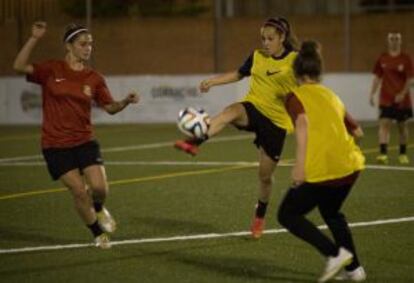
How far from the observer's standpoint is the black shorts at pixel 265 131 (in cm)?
963

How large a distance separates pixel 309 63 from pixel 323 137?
1.86 ft

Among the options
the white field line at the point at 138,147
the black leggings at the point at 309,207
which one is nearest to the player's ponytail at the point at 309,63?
the black leggings at the point at 309,207

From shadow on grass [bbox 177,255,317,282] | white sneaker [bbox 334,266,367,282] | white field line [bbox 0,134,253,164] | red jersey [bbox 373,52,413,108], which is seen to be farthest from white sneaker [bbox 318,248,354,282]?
white field line [bbox 0,134,253,164]

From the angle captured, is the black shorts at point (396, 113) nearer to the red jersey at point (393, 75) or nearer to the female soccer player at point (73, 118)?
the red jersey at point (393, 75)

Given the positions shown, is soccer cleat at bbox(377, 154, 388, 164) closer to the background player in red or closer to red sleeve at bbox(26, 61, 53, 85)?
the background player in red

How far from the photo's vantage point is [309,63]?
7.40 m

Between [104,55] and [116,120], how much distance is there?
9.13m

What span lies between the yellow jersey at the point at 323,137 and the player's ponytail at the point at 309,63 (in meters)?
0.09

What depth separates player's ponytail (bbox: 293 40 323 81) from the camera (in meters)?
7.39

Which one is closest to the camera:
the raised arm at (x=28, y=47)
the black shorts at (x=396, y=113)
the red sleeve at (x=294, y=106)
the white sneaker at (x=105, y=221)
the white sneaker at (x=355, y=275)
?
the red sleeve at (x=294, y=106)

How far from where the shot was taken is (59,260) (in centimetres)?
880

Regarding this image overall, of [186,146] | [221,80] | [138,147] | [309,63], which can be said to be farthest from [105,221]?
[138,147]

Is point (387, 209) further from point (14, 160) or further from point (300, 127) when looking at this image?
point (14, 160)

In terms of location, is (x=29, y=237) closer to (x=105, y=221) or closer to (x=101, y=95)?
(x=105, y=221)
